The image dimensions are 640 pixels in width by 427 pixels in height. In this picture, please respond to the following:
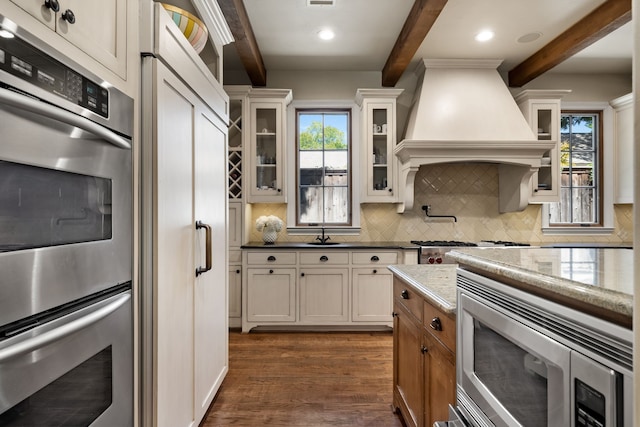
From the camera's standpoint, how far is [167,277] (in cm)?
146

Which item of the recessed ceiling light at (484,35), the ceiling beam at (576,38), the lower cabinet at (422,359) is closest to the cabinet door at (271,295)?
the lower cabinet at (422,359)

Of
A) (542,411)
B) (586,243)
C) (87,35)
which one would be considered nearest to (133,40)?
(87,35)

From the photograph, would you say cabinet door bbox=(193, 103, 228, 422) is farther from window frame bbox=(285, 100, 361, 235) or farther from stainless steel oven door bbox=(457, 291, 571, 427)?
window frame bbox=(285, 100, 361, 235)

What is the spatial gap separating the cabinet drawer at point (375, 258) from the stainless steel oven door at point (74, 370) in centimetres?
252

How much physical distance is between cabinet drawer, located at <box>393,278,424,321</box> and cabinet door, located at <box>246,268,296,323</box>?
1.66 metres

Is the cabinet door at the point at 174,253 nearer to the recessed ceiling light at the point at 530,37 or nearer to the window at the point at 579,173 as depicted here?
the recessed ceiling light at the point at 530,37

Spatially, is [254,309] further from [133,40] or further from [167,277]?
[133,40]

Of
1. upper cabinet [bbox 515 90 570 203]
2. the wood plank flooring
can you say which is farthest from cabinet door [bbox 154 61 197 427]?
upper cabinet [bbox 515 90 570 203]

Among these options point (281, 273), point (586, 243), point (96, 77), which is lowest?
point (281, 273)

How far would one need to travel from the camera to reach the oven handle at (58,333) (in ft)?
2.40

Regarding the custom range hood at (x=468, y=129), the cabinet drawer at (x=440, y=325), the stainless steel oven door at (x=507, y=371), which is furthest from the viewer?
the custom range hood at (x=468, y=129)

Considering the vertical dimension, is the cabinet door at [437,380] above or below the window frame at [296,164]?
below

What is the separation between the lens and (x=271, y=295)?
3.57m

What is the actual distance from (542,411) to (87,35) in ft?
4.86
